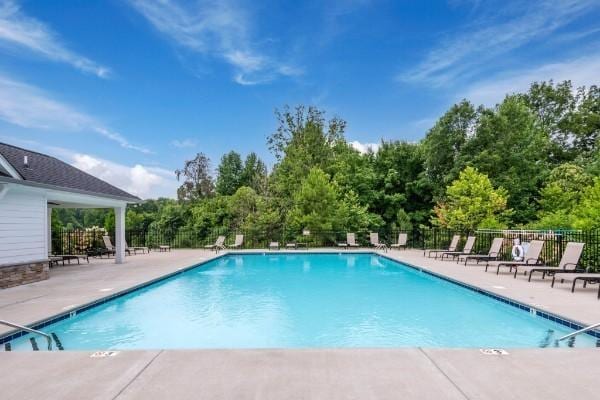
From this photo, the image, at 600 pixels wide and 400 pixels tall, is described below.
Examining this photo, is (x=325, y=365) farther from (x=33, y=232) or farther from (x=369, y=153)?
(x=369, y=153)

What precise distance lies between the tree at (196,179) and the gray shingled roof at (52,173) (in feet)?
67.5

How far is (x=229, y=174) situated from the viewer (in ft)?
134

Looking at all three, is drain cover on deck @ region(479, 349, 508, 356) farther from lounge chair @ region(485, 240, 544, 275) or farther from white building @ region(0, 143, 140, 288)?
white building @ region(0, 143, 140, 288)

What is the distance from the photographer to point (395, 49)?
18.9 metres

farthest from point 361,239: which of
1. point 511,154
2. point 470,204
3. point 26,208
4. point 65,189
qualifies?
point 26,208

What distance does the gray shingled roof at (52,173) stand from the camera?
10.2 m

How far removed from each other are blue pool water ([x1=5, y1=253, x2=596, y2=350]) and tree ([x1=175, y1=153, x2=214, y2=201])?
24.7 m

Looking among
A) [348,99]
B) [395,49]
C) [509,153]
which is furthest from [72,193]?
[509,153]

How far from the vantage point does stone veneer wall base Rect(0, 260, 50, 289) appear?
869cm

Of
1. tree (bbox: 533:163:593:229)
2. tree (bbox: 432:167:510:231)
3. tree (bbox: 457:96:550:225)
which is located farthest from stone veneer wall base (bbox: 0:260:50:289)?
tree (bbox: 457:96:550:225)

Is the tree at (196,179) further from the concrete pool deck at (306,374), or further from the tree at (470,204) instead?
the concrete pool deck at (306,374)

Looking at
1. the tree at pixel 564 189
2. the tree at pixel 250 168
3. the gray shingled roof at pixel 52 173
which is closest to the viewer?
the gray shingled roof at pixel 52 173

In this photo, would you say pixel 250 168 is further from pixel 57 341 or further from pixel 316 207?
pixel 57 341

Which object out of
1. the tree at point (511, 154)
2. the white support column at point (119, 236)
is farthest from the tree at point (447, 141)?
the white support column at point (119, 236)
